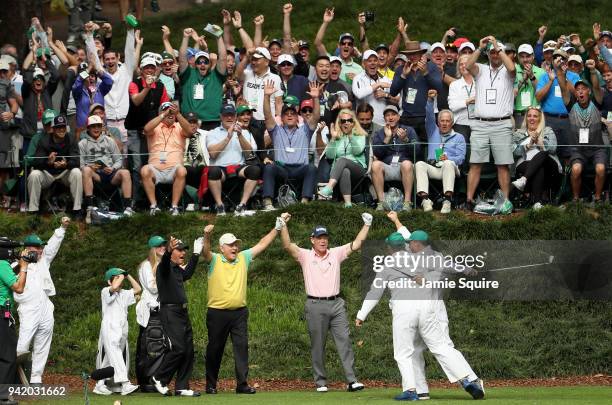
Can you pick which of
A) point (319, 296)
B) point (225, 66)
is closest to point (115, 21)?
point (225, 66)

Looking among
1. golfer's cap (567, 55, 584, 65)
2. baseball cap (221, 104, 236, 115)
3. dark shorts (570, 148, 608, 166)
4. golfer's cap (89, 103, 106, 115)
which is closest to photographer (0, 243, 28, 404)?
golfer's cap (89, 103, 106, 115)

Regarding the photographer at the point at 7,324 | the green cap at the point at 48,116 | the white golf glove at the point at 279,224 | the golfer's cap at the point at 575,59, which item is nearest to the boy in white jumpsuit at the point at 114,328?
the photographer at the point at 7,324

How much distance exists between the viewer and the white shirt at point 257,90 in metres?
26.9

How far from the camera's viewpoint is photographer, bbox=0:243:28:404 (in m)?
20.1

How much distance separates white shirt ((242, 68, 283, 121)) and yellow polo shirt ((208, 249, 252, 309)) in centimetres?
559

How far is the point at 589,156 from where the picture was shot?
25.4 m

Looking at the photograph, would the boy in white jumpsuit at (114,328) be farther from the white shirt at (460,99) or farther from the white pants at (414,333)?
the white shirt at (460,99)

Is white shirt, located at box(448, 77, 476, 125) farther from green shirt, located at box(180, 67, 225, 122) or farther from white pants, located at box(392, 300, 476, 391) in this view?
white pants, located at box(392, 300, 476, 391)

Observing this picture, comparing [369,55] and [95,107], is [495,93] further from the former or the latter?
[95,107]

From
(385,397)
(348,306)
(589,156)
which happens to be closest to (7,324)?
(385,397)

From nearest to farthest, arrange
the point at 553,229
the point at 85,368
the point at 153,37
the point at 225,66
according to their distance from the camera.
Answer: the point at 85,368, the point at 553,229, the point at 225,66, the point at 153,37

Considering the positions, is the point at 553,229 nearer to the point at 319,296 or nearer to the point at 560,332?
the point at 560,332

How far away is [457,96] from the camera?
1037 inches

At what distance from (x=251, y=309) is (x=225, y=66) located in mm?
4634
